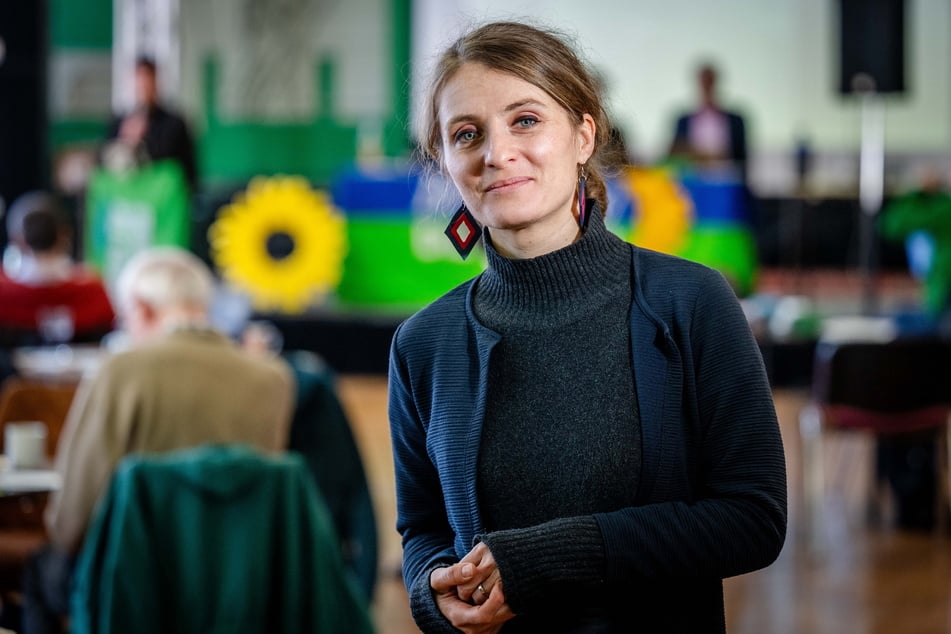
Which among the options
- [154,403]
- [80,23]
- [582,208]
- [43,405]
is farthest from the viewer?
[80,23]

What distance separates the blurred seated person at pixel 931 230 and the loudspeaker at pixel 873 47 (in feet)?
2.89

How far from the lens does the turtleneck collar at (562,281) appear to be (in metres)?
1.45

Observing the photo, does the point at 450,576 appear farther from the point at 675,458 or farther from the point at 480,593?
the point at 675,458

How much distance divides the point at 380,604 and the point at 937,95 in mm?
11122

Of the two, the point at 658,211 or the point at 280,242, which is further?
the point at 658,211

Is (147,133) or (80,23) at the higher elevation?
(80,23)

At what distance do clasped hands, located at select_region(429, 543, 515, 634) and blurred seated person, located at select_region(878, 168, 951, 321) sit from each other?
25.1ft

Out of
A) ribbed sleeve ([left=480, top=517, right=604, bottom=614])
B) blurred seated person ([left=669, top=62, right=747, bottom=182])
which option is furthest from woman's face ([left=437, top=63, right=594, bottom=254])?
blurred seated person ([left=669, top=62, right=747, bottom=182])

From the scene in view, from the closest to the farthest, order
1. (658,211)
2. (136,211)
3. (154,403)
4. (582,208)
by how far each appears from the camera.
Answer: (582,208) < (154,403) < (658,211) < (136,211)

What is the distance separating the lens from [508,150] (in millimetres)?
1410

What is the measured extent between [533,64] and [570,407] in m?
0.33

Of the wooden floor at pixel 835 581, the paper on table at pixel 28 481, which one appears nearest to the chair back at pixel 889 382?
the wooden floor at pixel 835 581

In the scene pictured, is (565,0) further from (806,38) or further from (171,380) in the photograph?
(171,380)

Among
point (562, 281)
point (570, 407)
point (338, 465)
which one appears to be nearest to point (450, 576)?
point (570, 407)
